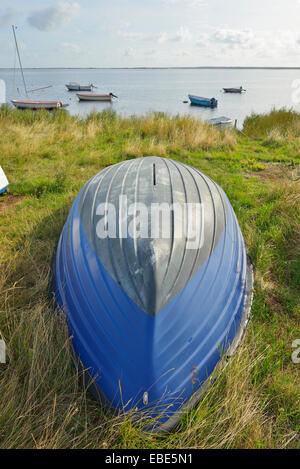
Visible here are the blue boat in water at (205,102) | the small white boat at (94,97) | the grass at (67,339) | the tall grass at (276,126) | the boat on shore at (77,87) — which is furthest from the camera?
the boat on shore at (77,87)

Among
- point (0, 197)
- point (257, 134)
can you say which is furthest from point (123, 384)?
point (257, 134)

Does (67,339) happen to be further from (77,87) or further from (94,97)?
(77,87)

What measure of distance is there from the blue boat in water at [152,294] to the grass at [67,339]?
141 millimetres

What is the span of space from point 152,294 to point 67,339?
31.2 inches

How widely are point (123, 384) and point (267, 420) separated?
1034 mm

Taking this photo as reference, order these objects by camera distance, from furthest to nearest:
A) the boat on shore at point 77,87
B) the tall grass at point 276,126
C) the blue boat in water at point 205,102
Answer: the boat on shore at point 77,87, the blue boat in water at point 205,102, the tall grass at point 276,126

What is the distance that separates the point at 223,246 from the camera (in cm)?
249

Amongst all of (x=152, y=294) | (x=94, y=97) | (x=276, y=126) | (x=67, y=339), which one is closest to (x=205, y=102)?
(x=94, y=97)

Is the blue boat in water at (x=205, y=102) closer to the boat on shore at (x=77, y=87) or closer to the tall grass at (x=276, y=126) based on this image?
the tall grass at (x=276, y=126)

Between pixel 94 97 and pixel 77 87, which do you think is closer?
pixel 94 97

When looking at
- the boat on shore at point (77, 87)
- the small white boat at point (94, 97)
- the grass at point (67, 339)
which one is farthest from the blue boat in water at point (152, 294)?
the boat on shore at point (77, 87)

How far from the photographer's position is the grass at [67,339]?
1.75 m

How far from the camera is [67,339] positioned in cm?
210

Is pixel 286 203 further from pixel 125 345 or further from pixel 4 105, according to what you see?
pixel 4 105
